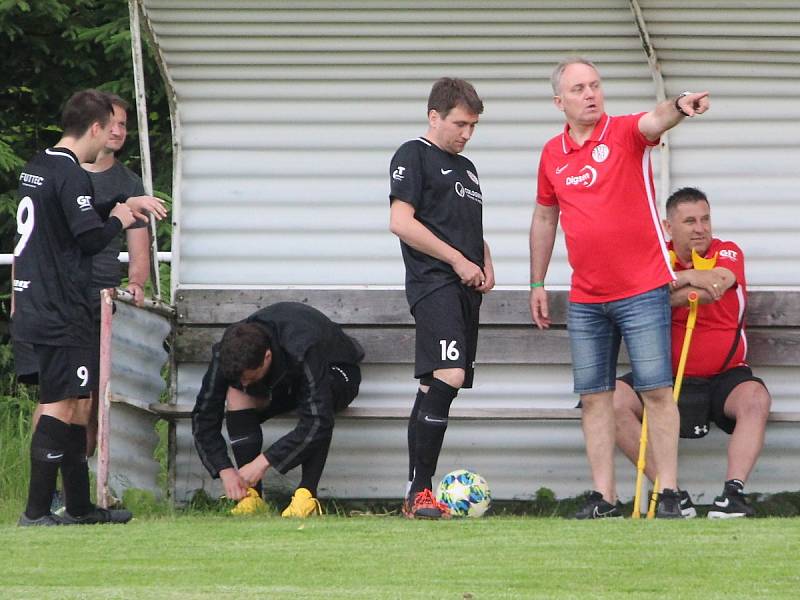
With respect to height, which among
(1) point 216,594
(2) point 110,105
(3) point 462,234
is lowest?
A: (1) point 216,594

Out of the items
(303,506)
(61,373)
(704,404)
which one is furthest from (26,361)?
(704,404)

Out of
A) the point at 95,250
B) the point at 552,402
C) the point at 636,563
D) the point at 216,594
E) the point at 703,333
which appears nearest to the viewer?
the point at 216,594

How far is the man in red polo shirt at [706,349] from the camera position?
22.7 feet

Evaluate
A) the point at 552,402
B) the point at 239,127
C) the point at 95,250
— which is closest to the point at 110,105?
the point at 95,250

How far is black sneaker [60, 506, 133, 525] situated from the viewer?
20.9 feet

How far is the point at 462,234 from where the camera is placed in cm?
669

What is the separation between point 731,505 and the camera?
21.7ft

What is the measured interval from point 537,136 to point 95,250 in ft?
8.19

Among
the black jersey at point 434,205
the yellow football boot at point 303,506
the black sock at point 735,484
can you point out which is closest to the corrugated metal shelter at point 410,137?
the yellow football boot at point 303,506

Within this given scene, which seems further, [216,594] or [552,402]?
[552,402]

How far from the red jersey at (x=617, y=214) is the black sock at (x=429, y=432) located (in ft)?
2.50

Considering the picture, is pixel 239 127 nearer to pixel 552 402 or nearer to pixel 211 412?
pixel 211 412

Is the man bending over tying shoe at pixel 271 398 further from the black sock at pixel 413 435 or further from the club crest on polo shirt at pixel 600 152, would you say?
the club crest on polo shirt at pixel 600 152

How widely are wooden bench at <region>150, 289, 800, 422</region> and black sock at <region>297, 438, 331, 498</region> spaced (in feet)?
1.18
